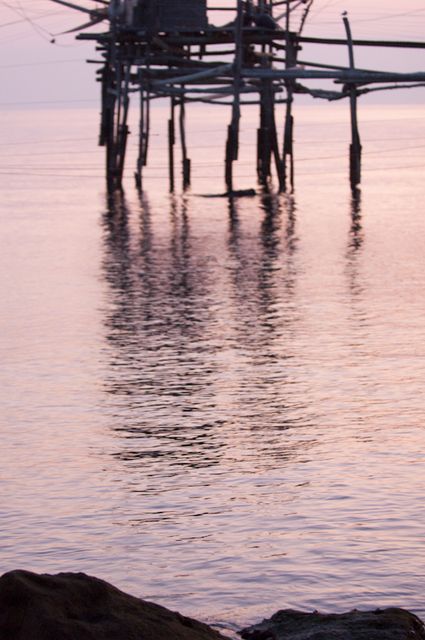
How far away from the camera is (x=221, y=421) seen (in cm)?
1121

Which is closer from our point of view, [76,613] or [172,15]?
[76,613]

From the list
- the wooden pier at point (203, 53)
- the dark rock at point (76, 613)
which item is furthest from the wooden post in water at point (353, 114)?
the dark rock at point (76, 613)

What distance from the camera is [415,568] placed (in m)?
Result: 7.25

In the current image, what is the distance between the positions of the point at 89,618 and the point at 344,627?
1.14 m

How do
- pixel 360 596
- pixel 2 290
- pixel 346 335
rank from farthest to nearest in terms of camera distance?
pixel 2 290
pixel 346 335
pixel 360 596

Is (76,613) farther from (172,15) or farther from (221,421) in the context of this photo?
(172,15)

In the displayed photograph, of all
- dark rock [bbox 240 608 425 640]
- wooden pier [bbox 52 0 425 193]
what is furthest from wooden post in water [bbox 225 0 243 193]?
dark rock [bbox 240 608 425 640]

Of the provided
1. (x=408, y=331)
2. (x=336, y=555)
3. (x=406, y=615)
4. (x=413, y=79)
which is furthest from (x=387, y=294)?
(x=413, y=79)

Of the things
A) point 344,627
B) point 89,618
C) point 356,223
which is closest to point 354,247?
point 356,223

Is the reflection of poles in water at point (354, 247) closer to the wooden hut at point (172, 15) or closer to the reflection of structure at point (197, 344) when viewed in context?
the reflection of structure at point (197, 344)

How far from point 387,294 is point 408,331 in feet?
12.0

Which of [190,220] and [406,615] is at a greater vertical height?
[406,615]

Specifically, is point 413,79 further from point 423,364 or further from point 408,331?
point 423,364

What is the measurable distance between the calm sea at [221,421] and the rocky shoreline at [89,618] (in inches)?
40.8
